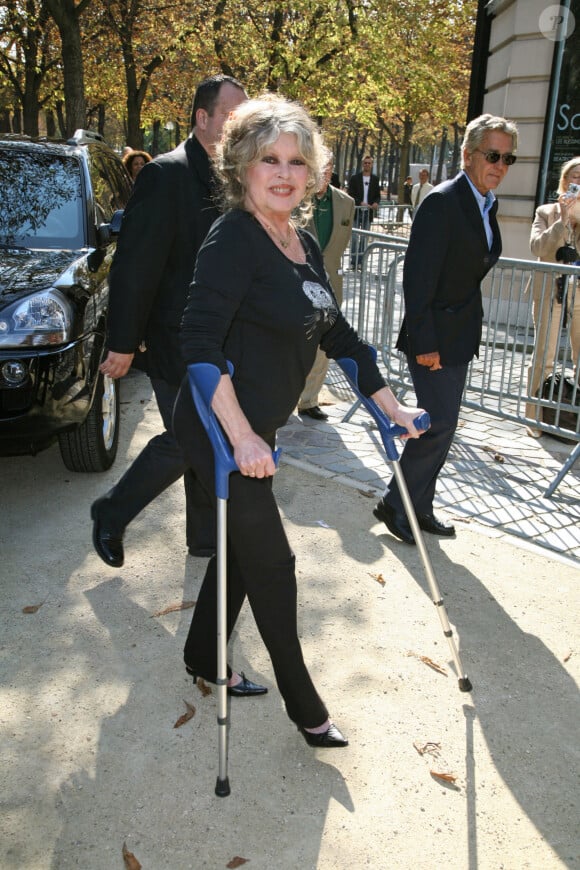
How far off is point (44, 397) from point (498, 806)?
3129 millimetres

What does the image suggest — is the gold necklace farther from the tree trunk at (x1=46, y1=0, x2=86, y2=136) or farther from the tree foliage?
the tree foliage

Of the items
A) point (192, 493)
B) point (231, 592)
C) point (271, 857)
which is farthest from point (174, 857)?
point (192, 493)

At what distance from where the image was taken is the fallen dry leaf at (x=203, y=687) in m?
3.38

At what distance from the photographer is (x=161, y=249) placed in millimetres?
3875

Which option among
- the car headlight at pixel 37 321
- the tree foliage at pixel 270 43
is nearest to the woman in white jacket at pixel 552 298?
the car headlight at pixel 37 321

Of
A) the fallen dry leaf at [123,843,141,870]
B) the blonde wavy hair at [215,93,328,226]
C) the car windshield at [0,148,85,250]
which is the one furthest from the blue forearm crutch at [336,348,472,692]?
the car windshield at [0,148,85,250]

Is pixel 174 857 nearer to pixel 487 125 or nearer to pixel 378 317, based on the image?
pixel 487 125

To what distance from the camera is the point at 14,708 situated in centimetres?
324

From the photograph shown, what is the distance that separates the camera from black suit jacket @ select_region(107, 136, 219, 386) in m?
3.84

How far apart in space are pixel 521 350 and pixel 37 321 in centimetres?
368

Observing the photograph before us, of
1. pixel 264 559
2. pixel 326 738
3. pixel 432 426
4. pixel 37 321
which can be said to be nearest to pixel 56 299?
pixel 37 321

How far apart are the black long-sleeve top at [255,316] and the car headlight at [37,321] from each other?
7.43ft

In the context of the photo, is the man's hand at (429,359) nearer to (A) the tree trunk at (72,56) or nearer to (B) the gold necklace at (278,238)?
(B) the gold necklace at (278,238)

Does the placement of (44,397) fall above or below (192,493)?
above
